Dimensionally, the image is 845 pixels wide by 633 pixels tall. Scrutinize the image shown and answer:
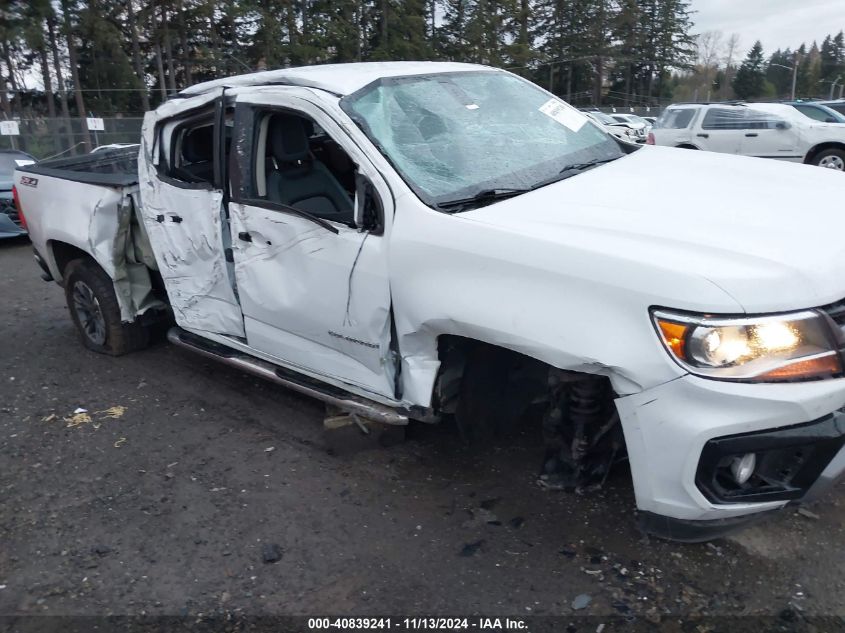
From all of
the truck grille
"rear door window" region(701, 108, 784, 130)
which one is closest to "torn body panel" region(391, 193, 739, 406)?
the truck grille

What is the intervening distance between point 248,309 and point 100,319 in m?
2.03

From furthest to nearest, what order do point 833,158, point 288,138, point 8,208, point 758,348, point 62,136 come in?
1. point 62,136
2. point 833,158
3. point 8,208
4. point 288,138
5. point 758,348

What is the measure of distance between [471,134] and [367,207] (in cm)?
70

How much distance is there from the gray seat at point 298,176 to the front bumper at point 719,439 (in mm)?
2034

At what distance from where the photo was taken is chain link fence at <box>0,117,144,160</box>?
83.4 feet

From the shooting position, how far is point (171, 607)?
2744 millimetres

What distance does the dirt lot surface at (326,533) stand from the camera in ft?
8.84

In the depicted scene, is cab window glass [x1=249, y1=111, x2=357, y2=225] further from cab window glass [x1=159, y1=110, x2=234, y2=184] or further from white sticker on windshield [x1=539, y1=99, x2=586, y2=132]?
white sticker on windshield [x1=539, y1=99, x2=586, y2=132]

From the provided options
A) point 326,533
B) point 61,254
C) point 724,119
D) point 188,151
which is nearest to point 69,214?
point 61,254

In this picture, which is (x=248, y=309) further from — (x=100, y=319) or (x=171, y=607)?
(x=100, y=319)

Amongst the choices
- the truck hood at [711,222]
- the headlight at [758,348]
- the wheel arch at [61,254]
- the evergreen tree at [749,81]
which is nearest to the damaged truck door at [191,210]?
the wheel arch at [61,254]

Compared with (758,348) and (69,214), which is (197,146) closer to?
(69,214)

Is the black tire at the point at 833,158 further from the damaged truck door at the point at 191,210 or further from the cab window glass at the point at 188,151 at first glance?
the damaged truck door at the point at 191,210

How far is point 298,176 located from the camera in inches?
157
